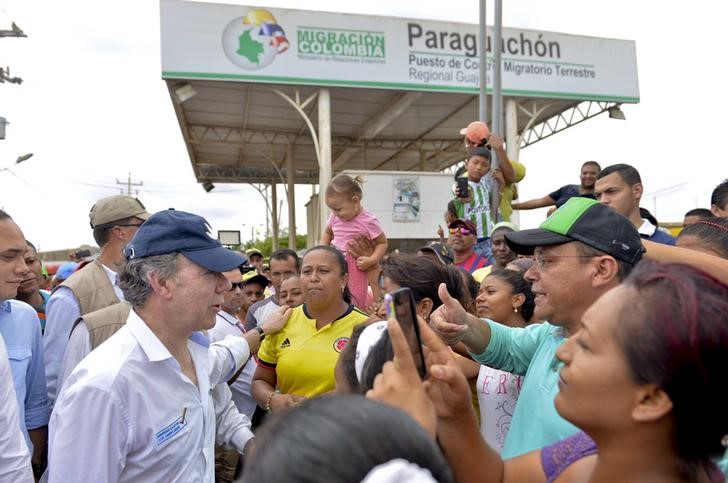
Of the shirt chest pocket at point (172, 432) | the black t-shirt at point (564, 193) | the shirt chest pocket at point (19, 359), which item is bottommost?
the shirt chest pocket at point (172, 432)

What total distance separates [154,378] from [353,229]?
10.4 ft

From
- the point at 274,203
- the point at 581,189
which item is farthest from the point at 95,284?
the point at 274,203

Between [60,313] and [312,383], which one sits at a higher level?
[60,313]

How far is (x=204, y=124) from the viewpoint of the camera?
17.0 m

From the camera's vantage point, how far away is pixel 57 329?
2959 mm

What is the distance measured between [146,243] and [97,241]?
1348 millimetres

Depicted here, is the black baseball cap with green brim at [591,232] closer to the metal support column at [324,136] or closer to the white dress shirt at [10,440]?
the white dress shirt at [10,440]

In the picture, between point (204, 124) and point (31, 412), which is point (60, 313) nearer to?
point (31, 412)

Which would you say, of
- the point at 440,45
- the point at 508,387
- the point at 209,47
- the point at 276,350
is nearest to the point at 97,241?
the point at 276,350

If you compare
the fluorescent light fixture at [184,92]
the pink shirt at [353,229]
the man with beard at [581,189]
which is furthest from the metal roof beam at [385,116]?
the pink shirt at [353,229]

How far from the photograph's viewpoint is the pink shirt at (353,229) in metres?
5.07

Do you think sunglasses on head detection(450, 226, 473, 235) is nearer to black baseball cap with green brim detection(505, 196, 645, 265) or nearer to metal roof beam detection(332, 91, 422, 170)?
black baseball cap with green brim detection(505, 196, 645, 265)

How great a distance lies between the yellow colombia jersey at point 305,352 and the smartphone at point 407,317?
186 cm

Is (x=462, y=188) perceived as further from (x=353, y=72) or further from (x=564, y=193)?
(x=353, y=72)
